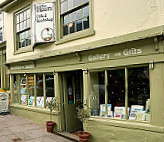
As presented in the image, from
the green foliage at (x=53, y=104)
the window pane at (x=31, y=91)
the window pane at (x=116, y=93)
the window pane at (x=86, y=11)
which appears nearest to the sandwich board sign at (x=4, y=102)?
the window pane at (x=31, y=91)

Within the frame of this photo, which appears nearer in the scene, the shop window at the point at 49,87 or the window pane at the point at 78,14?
the window pane at the point at 78,14

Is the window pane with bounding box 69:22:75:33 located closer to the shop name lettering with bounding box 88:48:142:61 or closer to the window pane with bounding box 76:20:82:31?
the window pane with bounding box 76:20:82:31

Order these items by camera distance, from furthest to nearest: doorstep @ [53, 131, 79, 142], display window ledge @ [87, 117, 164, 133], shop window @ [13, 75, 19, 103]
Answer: shop window @ [13, 75, 19, 103]
doorstep @ [53, 131, 79, 142]
display window ledge @ [87, 117, 164, 133]

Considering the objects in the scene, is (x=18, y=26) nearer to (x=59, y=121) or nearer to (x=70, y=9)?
(x=70, y=9)

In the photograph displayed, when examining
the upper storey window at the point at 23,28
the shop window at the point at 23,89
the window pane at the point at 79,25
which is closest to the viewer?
the window pane at the point at 79,25

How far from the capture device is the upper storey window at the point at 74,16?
6871mm

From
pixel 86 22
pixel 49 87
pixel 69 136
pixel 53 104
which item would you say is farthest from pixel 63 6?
pixel 69 136

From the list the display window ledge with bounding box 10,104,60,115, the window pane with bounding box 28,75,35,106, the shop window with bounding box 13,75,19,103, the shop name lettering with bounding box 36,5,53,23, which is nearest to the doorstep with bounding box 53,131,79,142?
the display window ledge with bounding box 10,104,60,115

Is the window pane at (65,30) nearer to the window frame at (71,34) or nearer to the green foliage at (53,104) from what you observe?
the window frame at (71,34)

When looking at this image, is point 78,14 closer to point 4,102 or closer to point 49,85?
point 49,85

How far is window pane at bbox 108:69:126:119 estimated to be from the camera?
5828 millimetres

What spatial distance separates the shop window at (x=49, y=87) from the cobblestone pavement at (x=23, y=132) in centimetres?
135

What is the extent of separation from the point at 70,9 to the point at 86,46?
182 cm

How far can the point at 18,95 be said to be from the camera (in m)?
10.7
